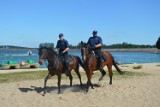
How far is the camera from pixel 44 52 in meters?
14.1

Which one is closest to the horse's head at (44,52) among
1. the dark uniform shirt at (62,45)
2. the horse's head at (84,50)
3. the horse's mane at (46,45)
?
the horse's mane at (46,45)

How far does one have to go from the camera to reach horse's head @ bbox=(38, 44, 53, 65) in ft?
45.8

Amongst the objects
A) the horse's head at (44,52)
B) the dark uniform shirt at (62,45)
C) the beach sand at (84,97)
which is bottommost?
the beach sand at (84,97)

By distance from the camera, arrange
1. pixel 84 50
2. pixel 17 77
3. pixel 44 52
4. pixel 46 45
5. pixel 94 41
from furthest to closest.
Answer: pixel 17 77, pixel 94 41, pixel 46 45, pixel 84 50, pixel 44 52

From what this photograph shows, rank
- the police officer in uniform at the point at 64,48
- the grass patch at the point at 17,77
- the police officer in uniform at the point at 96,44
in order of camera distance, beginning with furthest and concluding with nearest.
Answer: the grass patch at the point at 17,77, the police officer in uniform at the point at 96,44, the police officer in uniform at the point at 64,48

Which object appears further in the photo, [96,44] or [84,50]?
[96,44]

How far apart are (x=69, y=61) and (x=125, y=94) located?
2862mm

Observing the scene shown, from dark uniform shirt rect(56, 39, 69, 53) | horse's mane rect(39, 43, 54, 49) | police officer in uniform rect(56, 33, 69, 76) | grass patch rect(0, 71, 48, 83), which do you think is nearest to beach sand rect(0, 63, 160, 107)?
police officer in uniform rect(56, 33, 69, 76)

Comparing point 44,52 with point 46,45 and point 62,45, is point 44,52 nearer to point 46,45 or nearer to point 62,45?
point 46,45

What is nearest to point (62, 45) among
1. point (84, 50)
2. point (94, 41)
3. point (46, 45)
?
point (46, 45)

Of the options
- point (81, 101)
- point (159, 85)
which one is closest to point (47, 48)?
point (81, 101)

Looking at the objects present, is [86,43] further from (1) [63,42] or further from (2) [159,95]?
(2) [159,95]

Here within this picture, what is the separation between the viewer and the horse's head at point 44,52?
1397cm

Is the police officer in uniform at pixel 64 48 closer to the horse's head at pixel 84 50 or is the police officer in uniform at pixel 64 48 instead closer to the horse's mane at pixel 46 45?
the horse's mane at pixel 46 45
